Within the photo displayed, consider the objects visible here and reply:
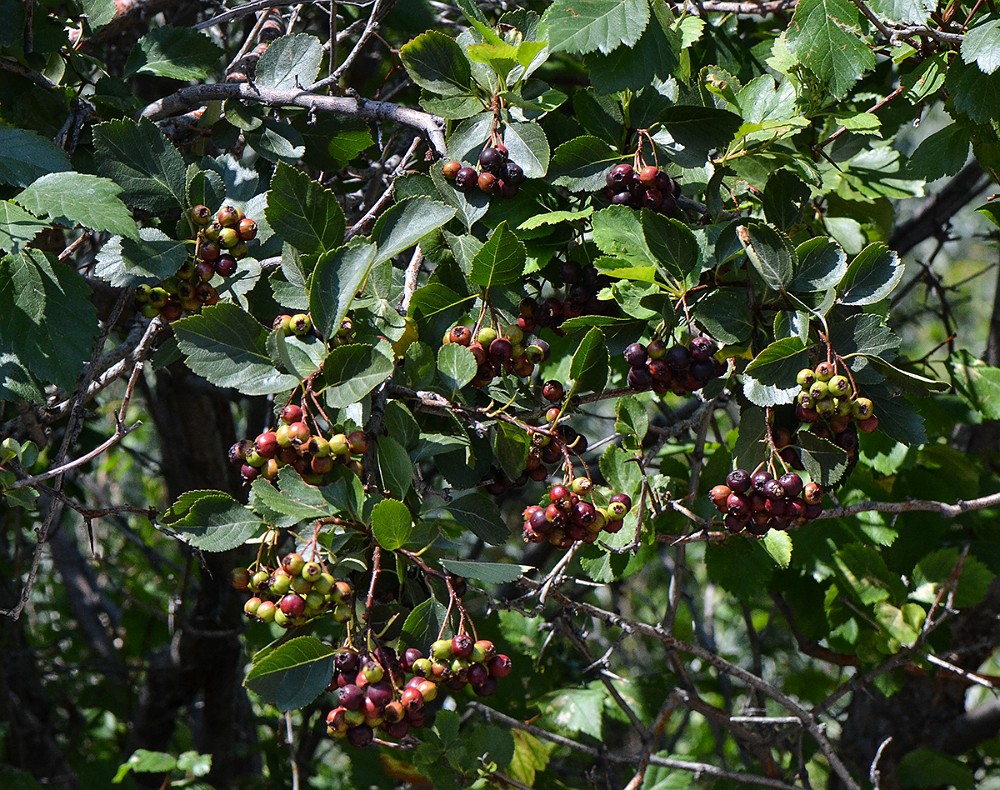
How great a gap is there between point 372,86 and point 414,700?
1.93 meters

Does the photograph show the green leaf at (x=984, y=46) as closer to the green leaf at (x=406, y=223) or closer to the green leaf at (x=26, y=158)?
the green leaf at (x=406, y=223)

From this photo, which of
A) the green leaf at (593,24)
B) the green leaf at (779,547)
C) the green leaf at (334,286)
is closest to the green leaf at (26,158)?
the green leaf at (334,286)

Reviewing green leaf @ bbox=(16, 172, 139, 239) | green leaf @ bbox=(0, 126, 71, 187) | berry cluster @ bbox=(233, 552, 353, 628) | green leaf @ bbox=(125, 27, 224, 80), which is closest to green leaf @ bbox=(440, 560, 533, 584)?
berry cluster @ bbox=(233, 552, 353, 628)

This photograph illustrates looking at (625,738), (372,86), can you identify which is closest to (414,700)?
(372,86)

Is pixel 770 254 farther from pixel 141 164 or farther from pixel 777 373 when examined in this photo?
pixel 141 164

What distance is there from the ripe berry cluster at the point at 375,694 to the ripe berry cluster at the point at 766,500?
0.47 meters

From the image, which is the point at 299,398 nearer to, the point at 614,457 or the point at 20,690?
the point at 614,457

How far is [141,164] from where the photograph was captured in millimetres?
1467

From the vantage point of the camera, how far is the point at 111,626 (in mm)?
3652

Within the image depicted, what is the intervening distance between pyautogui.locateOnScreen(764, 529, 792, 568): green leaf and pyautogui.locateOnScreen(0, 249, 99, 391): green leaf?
42.9 inches

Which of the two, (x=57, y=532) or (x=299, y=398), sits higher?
(x=299, y=398)

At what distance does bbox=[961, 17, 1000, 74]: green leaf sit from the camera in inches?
56.1

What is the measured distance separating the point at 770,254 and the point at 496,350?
38 centimetres

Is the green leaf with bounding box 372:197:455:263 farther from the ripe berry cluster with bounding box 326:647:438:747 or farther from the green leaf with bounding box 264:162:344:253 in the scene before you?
the ripe berry cluster with bounding box 326:647:438:747
